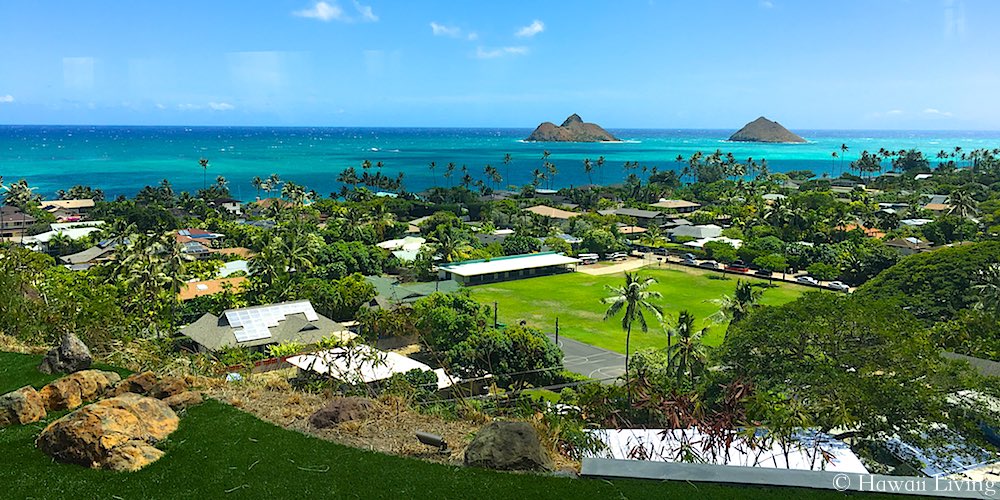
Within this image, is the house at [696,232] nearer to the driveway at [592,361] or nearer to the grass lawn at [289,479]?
the driveway at [592,361]

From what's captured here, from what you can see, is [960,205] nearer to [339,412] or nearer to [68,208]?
[339,412]

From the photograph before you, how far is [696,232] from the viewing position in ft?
253

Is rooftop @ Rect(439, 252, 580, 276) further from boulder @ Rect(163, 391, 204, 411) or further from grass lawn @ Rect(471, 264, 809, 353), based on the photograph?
boulder @ Rect(163, 391, 204, 411)

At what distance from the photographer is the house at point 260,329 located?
117ft

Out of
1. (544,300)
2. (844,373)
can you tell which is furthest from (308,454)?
(544,300)

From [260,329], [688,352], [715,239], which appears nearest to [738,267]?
[715,239]

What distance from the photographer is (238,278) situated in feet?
168

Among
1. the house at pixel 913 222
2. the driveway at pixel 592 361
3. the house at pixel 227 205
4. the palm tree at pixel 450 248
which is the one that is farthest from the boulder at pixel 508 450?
the house at pixel 227 205

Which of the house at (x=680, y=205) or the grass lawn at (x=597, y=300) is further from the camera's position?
the house at (x=680, y=205)

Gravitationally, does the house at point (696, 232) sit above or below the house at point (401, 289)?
above

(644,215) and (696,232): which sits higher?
(644,215)

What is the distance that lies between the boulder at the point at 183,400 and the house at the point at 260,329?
76.7 ft

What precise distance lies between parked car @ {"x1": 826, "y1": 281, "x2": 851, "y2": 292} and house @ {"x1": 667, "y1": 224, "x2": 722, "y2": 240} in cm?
1829

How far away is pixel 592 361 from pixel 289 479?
2912 cm
